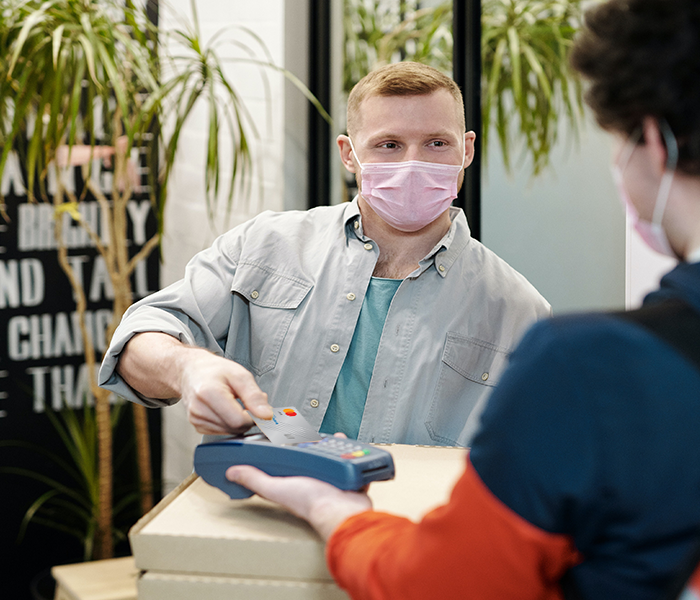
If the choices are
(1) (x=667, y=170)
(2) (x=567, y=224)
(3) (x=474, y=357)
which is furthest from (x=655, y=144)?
(2) (x=567, y=224)

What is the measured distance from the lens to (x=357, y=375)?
132 cm

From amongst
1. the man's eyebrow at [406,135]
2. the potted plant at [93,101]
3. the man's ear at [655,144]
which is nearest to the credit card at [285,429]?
the man's ear at [655,144]

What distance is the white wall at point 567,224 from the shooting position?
5.68ft

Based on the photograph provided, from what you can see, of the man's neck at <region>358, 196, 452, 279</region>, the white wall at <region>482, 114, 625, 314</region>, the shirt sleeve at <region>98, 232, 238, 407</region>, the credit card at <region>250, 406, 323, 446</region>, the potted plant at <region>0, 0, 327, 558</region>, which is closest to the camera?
the credit card at <region>250, 406, 323, 446</region>

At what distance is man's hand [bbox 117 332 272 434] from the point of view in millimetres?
911

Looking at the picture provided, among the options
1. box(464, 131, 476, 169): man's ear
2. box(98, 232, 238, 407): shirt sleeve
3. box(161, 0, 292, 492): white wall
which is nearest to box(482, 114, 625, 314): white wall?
box(464, 131, 476, 169): man's ear

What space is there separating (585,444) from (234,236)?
1.01 m

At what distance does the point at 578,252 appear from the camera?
182 centimetres

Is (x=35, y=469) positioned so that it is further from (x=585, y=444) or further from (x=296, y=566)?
(x=585, y=444)

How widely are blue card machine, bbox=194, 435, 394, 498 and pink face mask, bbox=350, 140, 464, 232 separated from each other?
0.59 meters

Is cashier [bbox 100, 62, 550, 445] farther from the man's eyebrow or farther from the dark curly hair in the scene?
the dark curly hair

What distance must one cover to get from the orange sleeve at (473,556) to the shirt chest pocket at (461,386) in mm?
691

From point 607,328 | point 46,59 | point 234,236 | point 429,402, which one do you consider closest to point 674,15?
point 607,328

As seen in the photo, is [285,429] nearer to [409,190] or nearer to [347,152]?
[409,190]
